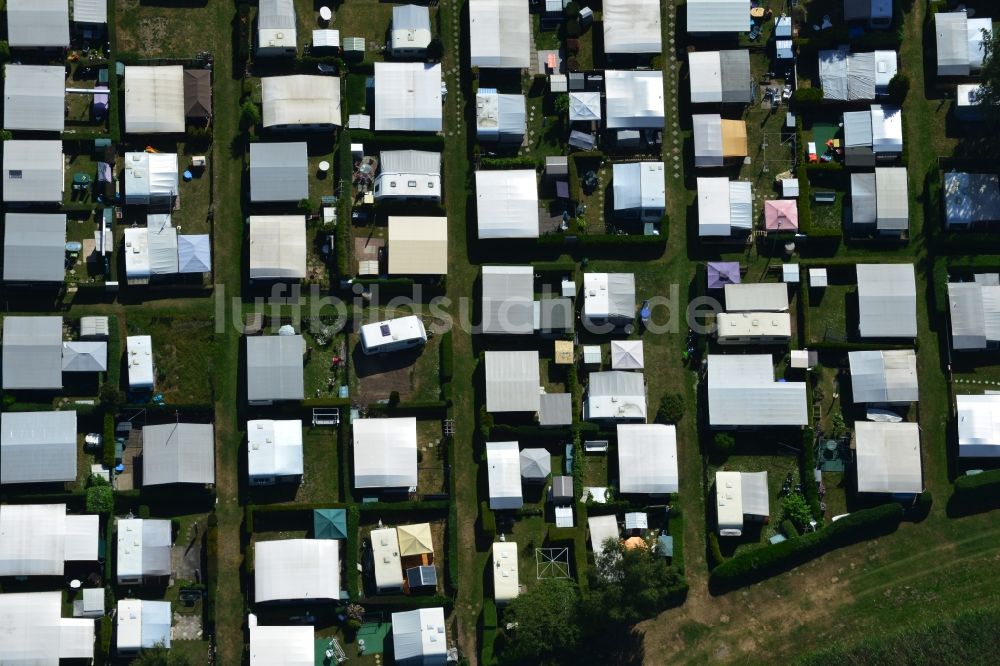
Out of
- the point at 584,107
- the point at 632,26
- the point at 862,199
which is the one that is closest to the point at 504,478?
the point at 584,107

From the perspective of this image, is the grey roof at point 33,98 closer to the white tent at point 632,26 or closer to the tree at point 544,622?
the white tent at point 632,26

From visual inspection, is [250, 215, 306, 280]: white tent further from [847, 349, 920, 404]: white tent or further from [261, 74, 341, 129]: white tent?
[847, 349, 920, 404]: white tent

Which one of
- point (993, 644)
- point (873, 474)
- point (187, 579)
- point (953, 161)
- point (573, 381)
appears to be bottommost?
point (993, 644)

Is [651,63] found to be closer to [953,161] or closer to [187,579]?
[953,161]

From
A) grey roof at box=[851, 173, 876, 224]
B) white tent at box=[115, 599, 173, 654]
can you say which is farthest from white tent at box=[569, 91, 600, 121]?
white tent at box=[115, 599, 173, 654]

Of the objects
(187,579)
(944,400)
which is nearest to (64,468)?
(187,579)

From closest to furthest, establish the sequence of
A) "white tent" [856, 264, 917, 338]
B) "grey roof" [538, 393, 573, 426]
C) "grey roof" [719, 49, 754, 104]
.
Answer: "grey roof" [538, 393, 573, 426] < "white tent" [856, 264, 917, 338] < "grey roof" [719, 49, 754, 104]
